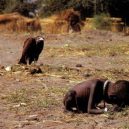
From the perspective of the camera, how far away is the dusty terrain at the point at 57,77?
888 centimetres

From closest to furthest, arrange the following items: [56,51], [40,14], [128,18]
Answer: [56,51], [128,18], [40,14]

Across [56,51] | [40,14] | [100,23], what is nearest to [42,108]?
[56,51]

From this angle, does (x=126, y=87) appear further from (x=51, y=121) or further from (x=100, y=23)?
(x=100, y=23)

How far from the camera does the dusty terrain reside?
8.88 m

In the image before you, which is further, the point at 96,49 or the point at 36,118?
the point at 96,49

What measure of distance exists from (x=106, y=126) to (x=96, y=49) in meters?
14.8

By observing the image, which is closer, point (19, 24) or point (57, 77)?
point (57, 77)

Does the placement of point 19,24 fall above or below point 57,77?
below

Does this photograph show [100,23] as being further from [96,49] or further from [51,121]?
[51,121]

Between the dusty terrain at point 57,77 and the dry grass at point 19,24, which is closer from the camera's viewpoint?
the dusty terrain at point 57,77

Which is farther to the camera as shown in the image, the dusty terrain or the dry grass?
the dry grass

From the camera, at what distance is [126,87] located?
8.89 metres

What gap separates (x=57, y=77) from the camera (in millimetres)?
14195

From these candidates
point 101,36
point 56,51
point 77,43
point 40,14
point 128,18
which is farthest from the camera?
point 40,14
